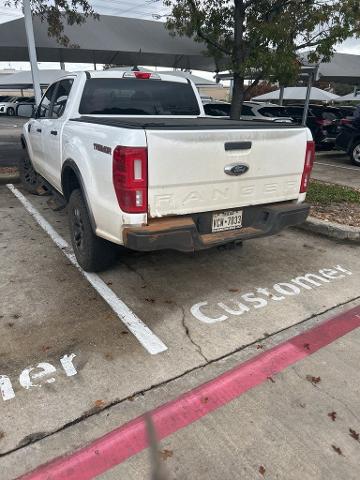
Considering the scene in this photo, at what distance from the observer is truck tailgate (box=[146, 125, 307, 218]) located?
122 inches

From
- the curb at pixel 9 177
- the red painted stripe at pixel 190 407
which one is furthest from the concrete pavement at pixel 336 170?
the curb at pixel 9 177

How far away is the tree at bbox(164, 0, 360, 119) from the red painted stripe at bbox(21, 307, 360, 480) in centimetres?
542

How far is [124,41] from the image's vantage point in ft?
54.1

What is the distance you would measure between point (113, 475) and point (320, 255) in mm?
3715

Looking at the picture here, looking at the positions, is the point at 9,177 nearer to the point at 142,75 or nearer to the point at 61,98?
the point at 61,98

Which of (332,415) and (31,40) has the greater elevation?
(31,40)

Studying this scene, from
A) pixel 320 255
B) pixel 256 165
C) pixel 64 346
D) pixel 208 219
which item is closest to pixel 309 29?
pixel 320 255

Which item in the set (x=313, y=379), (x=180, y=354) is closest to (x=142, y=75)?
(x=180, y=354)

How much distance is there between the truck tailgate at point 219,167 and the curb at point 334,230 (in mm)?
1799

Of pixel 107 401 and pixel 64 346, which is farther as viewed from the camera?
pixel 64 346

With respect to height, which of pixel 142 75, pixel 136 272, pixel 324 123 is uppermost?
pixel 142 75

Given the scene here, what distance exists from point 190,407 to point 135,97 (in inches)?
145

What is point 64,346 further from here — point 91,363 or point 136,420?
point 136,420

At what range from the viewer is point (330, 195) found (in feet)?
23.4
